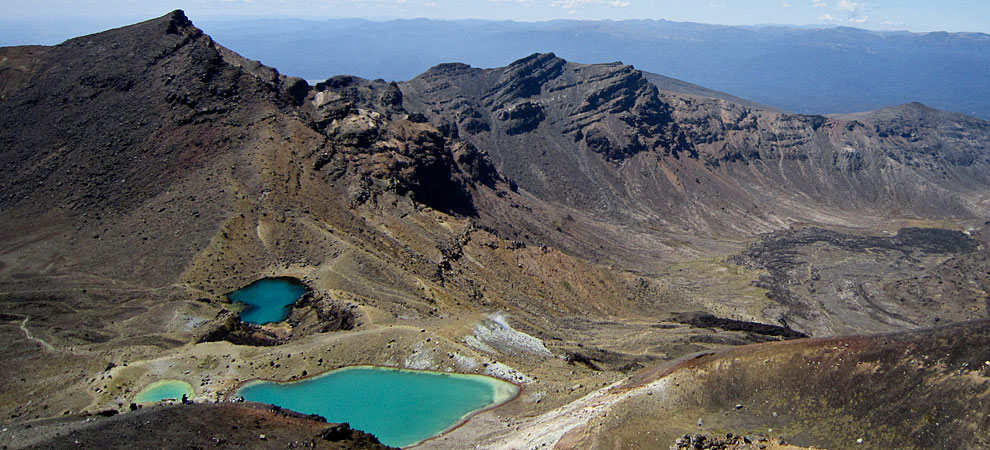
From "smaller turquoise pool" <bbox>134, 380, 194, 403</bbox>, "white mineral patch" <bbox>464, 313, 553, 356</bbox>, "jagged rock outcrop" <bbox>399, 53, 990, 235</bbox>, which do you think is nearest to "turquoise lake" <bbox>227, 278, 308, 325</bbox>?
"smaller turquoise pool" <bbox>134, 380, 194, 403</bbox>

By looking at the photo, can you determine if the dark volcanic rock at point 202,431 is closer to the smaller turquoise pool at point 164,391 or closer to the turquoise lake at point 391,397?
the turquoise lake at point 391,397

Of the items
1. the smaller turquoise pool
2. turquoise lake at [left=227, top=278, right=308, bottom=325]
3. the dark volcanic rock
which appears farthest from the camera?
turquoise lake at [left=227, top=278, right=308, bottom=325]

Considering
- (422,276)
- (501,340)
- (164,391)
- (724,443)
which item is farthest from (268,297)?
(724,443)

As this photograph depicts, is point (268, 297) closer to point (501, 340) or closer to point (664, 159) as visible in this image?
point (501, 340)

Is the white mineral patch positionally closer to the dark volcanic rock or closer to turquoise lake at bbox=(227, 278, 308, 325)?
the dark volcanic rock

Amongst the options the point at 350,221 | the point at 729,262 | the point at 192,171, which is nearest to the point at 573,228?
the point at 729,262

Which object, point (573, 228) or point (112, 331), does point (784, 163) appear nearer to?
point (573, 228)
